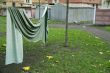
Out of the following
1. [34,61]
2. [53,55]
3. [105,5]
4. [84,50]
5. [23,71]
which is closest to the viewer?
[23,71]

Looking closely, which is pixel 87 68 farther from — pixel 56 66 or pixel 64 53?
pixel 64 53

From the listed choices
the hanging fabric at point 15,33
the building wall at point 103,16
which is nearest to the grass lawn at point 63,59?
the hanging fabric at point 15,33

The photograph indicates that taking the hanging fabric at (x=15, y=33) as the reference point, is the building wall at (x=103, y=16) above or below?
below

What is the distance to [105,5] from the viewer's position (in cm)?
5775

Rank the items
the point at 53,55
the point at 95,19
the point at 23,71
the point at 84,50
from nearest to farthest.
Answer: the point at 23,71
the point at 53,55
the point at 84,50
the point at 95,19

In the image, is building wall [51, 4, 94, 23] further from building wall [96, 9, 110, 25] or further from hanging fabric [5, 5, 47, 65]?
hanging fabric [5, 5, 47, 65]

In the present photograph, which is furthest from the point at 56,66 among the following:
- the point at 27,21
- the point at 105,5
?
the point at 105,5

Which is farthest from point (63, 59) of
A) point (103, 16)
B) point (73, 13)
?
point (73, 13)

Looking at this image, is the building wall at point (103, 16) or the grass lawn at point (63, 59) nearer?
the grass lawn at point (63, 59)

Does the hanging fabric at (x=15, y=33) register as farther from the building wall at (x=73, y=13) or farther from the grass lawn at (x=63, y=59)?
the building wall at (x=73, y=13)

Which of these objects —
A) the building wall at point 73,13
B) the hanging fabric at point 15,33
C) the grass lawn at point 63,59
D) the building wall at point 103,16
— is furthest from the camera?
the building wall at point 73,13

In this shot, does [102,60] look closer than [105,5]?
Yes

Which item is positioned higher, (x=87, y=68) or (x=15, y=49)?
(x=15, y=49)

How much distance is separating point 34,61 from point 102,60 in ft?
6.32
